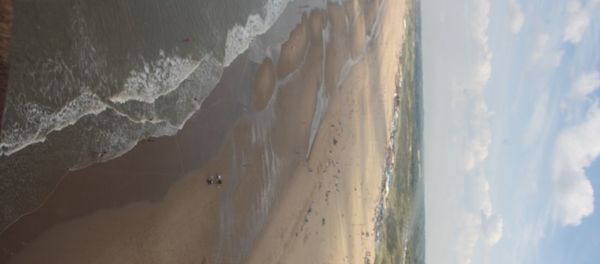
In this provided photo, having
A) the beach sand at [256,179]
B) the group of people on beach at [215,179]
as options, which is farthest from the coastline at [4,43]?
the group of people on beach at [215,179]

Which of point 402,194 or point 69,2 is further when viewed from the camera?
point 402,194

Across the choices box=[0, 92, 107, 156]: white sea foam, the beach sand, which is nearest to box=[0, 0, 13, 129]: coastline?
box=[0, 92, 107, 156]: white sea foam

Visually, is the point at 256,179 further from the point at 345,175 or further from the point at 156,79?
the point at 345,175

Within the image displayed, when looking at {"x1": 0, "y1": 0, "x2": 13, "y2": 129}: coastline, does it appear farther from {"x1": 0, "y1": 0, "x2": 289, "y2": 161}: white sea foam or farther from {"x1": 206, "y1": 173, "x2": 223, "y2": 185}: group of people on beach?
{"x1": 206, "y1": 173, "x2": 223, "y2": 185}: group of people on beach

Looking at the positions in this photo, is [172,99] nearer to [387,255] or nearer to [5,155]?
[5,155]

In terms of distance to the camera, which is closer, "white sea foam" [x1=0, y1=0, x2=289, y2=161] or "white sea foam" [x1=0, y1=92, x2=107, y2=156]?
"white sea foam" [x1=0, y1=92, x2=107, y2=156]

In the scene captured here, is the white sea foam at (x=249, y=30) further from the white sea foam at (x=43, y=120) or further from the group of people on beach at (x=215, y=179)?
the white sea foam at (x=43, y=120)

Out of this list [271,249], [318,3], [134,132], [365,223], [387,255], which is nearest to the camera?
[134,132]

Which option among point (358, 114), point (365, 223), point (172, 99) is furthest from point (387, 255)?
point (172, 99)
